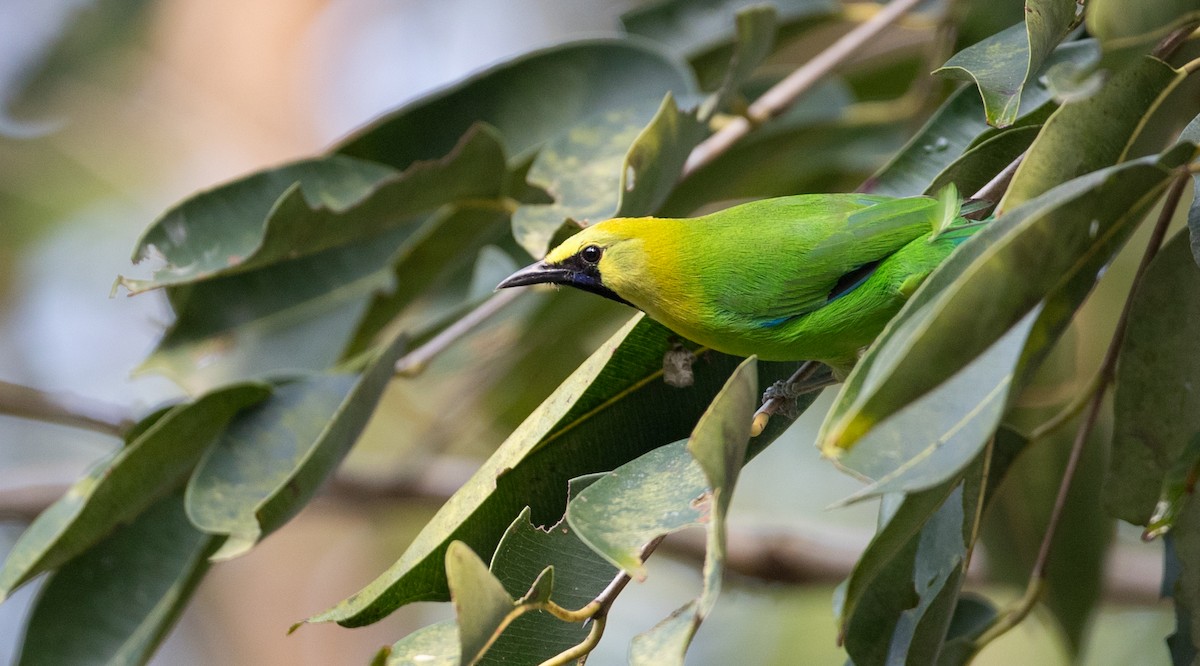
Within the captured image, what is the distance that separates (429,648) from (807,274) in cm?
112

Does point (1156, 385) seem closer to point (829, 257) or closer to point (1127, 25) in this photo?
point (829, 257)

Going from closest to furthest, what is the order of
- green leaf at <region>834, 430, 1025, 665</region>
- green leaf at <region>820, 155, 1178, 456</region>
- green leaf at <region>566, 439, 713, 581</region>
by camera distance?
1. green leaf at <region>820, 155, 1178, 456</region>
2. green leaf at <region>566, 439, 713, 581</region>
3. green leaf at <region>834, 430, 1025, 665</region>

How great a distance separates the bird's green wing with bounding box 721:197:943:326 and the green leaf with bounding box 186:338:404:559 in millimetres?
853

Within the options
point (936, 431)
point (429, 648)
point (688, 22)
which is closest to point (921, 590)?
point (936, 431)

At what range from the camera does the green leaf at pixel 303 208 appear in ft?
8.13

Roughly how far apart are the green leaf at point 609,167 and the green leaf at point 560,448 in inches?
15.0

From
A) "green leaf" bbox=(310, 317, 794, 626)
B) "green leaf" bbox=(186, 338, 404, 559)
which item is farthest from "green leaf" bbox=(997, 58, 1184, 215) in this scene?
"green leaf" bbox=(186, 338, 404, 559)

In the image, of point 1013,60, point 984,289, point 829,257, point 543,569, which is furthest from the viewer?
point 829,257

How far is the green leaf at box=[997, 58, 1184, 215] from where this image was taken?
163 centimetres

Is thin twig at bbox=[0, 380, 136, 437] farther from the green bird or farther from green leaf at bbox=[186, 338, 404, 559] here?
the green bird

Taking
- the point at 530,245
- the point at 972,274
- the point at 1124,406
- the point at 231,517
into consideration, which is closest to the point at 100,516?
the point at 231,517

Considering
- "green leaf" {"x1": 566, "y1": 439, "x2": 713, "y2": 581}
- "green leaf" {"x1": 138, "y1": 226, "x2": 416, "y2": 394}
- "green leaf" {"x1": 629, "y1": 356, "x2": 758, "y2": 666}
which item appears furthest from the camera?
"green leaf" {"x1": 138, "y1": 226, "x2": 416, "y2": 394}

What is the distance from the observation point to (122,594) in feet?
8.35

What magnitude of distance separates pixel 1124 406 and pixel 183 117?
8.00 meters
